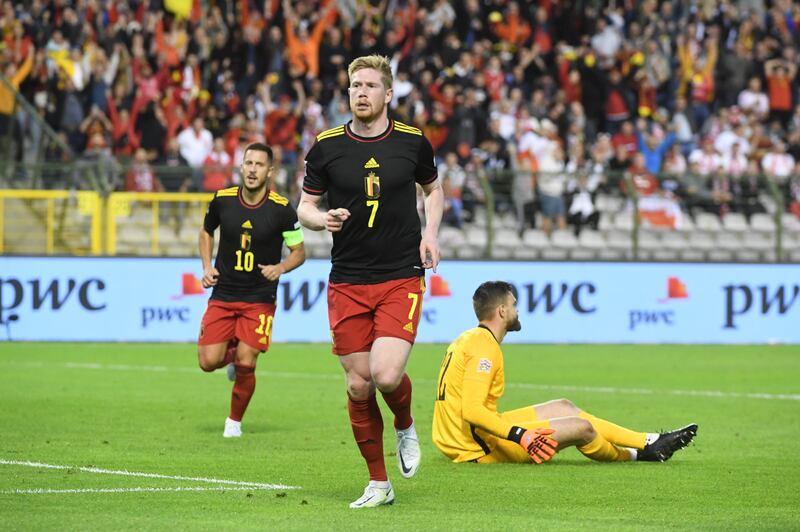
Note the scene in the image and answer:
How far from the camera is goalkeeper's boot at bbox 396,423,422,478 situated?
808 cm

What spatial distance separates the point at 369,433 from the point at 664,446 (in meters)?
2.73

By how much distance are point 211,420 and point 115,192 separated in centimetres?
1002

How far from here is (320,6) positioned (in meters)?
27.0

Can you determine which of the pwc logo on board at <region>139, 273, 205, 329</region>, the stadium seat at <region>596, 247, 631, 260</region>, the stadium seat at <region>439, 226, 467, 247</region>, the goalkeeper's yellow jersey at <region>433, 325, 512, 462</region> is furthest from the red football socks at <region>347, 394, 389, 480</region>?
the stadium seat at <region>596, 247, 631, 260</region>

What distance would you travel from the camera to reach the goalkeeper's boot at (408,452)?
808 centimetres

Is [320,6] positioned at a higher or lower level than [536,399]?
higher

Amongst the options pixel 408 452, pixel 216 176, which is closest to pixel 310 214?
pixel 408 452

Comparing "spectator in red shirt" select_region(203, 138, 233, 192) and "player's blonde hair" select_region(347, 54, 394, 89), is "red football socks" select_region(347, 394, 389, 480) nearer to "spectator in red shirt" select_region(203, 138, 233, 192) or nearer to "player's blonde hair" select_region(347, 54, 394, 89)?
"player's blonde hair" select_region(347, 54, 394, 89)

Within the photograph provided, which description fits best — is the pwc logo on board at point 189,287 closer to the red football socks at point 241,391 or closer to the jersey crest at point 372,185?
the red football socks at point 241,391

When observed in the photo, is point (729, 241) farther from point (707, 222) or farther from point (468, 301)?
point (468, 301)

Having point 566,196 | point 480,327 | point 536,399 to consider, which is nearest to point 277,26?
point 566,196

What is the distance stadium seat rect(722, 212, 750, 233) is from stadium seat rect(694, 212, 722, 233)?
11 cm

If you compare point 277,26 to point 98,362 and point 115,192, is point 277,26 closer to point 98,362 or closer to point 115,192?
point 115,192

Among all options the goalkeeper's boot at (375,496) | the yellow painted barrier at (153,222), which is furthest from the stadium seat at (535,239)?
the goalkeeper's boot at (375,496)
